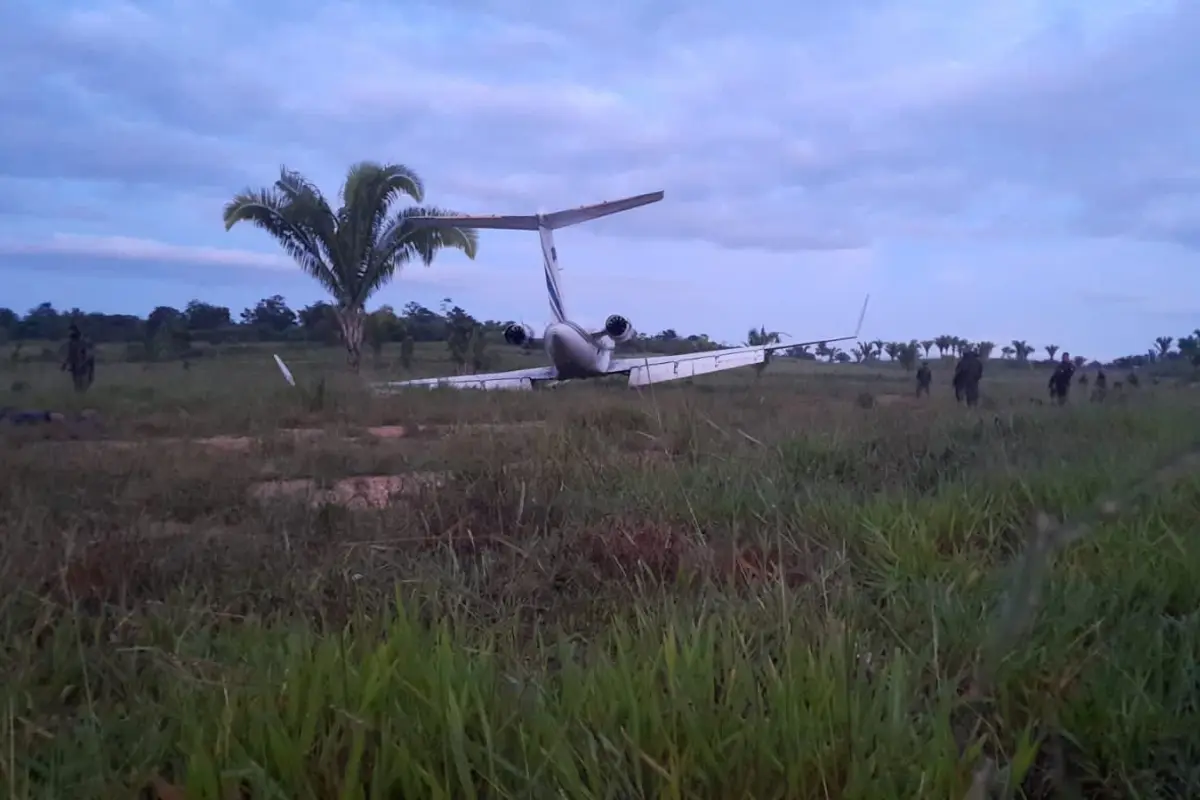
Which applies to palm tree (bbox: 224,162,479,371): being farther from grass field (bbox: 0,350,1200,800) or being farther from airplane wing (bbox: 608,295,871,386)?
grass field (bbox: 0,350,1200,800)

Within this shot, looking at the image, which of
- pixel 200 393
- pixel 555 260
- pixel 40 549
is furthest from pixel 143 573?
pixel 555 260

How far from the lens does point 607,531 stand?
3.71 metres

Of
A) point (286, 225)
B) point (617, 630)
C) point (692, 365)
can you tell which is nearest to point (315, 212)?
point (286, 225)

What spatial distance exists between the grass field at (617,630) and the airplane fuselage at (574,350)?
13139mm

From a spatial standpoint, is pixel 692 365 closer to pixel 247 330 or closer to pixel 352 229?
pixel 352 229

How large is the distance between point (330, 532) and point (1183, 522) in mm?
3534

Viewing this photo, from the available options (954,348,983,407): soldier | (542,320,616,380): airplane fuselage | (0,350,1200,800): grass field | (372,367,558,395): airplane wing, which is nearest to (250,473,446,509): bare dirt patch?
(0,350,1200,800): grass field

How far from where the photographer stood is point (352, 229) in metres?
18.6

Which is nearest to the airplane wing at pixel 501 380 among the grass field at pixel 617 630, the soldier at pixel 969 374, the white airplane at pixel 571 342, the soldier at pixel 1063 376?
the white airplane at pixel 571 342

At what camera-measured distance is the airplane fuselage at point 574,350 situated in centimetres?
1864

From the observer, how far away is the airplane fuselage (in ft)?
61.2

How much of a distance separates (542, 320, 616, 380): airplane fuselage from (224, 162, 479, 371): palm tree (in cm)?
316

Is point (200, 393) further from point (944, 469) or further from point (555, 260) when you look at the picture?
point (944, 469)

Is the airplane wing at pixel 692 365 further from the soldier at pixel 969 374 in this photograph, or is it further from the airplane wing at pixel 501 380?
the soldier at pixel 969 374
